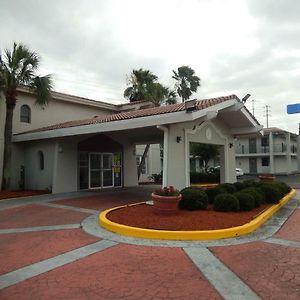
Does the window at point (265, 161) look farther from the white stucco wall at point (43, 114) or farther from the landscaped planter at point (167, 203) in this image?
the landscaped planter at point (167, 203)

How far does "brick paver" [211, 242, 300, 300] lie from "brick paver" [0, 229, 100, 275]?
3.04 meters

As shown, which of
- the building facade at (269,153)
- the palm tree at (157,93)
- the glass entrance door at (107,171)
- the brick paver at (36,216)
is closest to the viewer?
the brick paver at (36,216)

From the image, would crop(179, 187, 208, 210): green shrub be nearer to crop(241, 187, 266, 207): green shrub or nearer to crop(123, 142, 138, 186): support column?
crop(241, 187, 266, 207): green shrub

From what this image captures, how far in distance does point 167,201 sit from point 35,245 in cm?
368

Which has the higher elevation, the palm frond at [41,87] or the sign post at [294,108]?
the palm frond at [41,87]

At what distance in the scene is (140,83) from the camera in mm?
29531

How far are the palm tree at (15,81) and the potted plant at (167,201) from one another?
10586 millimetres

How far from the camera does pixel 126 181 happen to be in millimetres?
21906

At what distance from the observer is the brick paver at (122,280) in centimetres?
470

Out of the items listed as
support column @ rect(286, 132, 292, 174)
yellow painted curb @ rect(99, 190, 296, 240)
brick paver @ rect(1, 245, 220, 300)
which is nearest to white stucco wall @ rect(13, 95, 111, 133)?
yellow painted curb @ rect(99, 190, 296, 240)

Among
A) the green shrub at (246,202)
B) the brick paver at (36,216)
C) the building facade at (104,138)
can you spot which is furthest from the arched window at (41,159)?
the green shrub at (246,202)

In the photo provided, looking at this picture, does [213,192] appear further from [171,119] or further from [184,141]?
[171,119]

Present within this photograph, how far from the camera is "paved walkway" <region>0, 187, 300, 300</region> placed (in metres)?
4.80

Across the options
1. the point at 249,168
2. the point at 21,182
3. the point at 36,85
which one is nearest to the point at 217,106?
the point at 36,85
